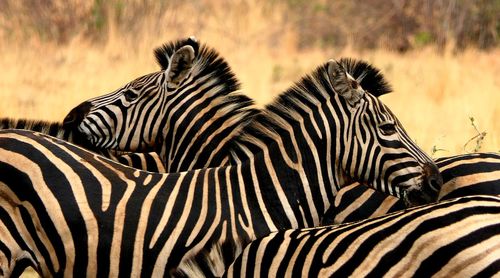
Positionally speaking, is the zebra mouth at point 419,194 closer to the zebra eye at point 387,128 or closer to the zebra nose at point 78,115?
the zebra eye at point 387,128

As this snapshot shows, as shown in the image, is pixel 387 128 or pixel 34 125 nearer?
pixel 387 128

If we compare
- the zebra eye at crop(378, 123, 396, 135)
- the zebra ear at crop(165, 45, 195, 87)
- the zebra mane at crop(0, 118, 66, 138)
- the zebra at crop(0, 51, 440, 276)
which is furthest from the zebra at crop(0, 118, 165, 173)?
the zebra eye at crop(378, 123, 396, 135)

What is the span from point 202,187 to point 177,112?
160 cm

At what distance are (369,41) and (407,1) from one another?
3.23 ft

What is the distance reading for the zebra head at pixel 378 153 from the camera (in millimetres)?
6023

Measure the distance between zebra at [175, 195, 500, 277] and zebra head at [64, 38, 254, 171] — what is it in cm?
237

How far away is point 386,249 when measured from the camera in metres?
4.34

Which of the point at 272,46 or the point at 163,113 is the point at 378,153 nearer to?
the point at 163,113

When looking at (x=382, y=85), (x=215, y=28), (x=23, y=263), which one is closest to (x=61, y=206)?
(x=23, y=263)

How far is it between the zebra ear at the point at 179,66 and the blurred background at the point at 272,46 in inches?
196

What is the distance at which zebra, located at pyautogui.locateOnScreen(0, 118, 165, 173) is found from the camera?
6.83m

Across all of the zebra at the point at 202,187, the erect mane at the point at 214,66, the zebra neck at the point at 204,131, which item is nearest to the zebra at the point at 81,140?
the zebra neck at the point at 204,131

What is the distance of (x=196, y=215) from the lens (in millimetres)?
5590

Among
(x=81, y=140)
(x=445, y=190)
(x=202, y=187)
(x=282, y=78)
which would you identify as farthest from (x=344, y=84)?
(x=282, y=78)
